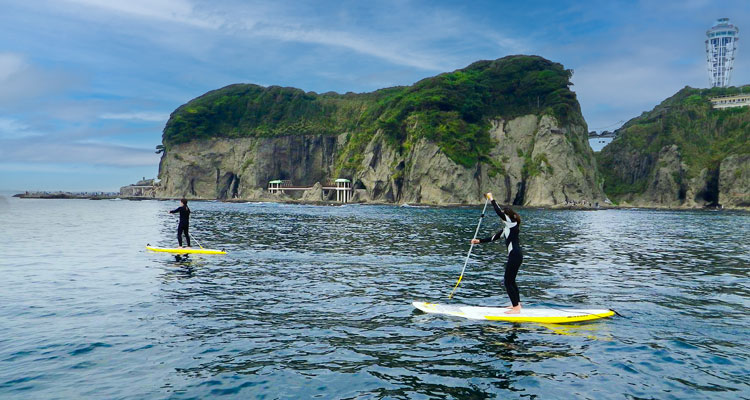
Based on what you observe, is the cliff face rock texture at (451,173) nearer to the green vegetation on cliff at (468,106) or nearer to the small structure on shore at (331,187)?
the small structure on shore at (331,187)

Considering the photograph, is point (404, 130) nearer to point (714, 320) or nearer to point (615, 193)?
point (615, 193)

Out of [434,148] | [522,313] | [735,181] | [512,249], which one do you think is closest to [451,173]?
[434,148]

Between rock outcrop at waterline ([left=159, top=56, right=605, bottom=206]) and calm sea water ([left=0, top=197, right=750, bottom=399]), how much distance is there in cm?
11451

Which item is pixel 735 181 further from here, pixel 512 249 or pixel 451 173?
pixel 512 249

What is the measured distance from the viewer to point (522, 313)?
46.6 ft

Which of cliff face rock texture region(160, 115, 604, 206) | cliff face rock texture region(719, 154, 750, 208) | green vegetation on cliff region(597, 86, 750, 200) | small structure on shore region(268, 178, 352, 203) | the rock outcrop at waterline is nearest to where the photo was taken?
cliff face rock texture region(719, 154, 750, 208)

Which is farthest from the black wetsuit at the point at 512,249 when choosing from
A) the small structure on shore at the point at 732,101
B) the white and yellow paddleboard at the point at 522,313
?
the small structure on shore at the point at 732,101

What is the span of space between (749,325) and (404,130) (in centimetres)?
14247

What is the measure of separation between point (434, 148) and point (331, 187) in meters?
45.6

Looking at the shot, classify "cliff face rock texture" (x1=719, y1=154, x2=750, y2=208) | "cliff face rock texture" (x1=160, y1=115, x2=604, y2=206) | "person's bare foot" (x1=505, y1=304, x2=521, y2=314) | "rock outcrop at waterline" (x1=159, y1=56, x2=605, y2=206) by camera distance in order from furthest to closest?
"rock outcrop at waterline" (x1=159, y1=56, x2=605, y2=206) → "cliff face rock texture" (x1=160, y1=115, x2=604, y2=206) → "cliff face rock texture" (x1=719, y1=154, x2=750, y2=208) → "person's bare foot" (x1=505, y1=304, x2=521, y2=314)

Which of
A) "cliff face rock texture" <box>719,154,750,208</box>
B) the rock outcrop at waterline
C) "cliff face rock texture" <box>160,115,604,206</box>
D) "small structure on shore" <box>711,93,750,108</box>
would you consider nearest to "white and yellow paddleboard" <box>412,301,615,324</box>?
"cliff face rock texture" <box>160,115,604,206</box>

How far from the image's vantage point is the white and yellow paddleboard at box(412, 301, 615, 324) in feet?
45.5

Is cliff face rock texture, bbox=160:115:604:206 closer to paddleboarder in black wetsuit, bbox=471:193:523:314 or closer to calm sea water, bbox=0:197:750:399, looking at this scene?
calm sea water, bbox=0:197:750:399

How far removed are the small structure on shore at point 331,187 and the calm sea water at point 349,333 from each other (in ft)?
454
